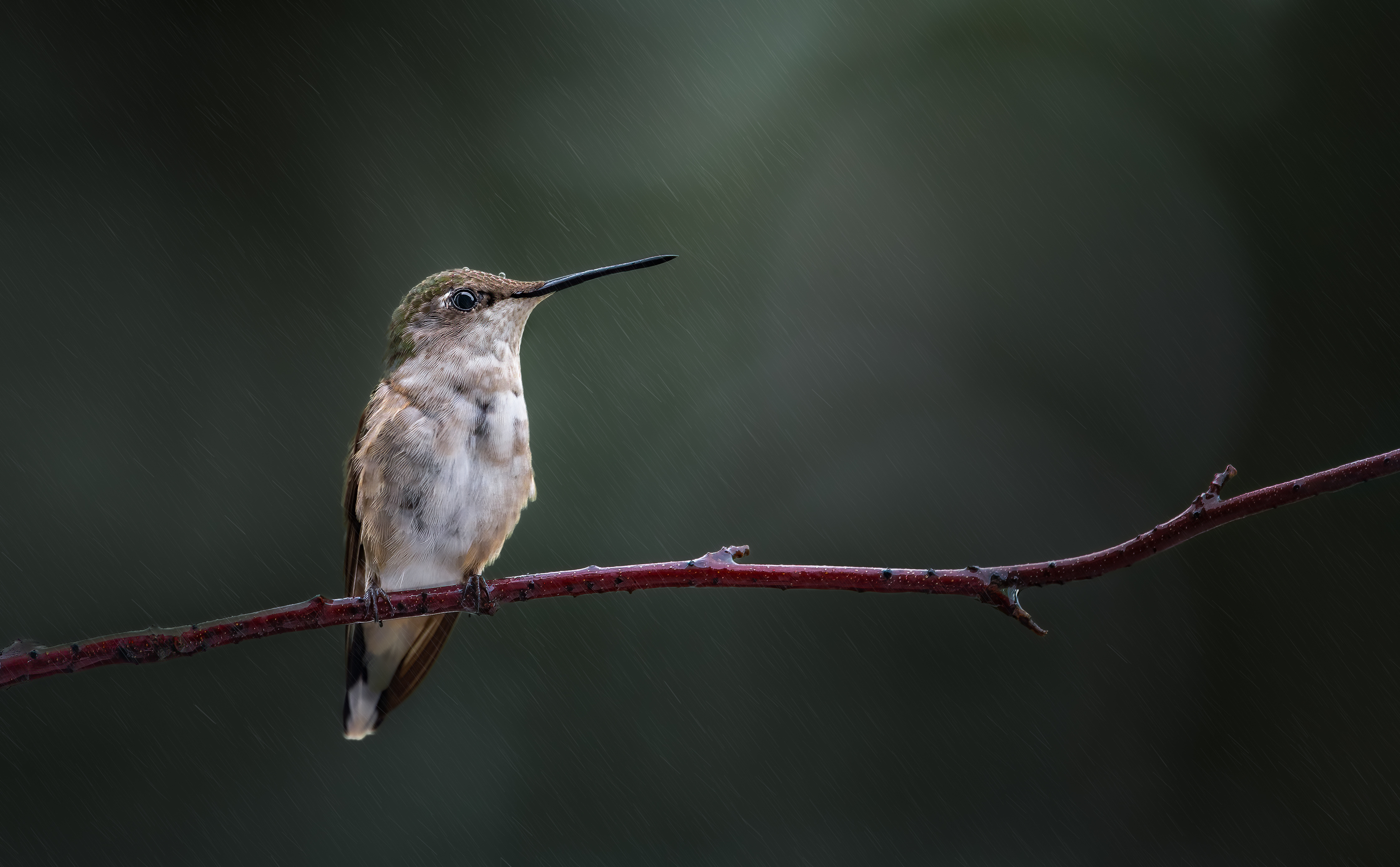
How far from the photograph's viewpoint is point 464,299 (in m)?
3.27

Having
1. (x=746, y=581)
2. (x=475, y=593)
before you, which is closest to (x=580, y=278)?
(x=475, y=593)

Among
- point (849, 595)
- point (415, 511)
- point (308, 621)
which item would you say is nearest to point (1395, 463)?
point (308, 621)

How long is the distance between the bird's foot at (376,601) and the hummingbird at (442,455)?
0.60m

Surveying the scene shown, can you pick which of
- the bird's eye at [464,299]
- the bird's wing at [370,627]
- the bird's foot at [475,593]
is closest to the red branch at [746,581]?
the bird's foot at [475,593]

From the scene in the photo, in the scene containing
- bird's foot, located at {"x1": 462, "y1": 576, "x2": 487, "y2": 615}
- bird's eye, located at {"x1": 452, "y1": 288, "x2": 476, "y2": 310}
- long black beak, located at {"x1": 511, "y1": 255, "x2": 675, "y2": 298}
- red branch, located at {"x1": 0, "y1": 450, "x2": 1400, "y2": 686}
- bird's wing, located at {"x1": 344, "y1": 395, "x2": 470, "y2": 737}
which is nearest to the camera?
red branch, located at {"x1": 0, "y1": 450, "x2": 1400, "y2": 686}

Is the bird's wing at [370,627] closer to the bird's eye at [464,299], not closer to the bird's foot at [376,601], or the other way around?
the bird's eye at [464,299]

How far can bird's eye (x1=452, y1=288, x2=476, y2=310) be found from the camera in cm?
324

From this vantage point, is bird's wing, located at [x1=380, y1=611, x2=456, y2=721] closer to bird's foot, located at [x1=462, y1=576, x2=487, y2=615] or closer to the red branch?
bird's foot, located at [x1=462, y1=576, x2=487, y2=615]

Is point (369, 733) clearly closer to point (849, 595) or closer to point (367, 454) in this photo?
point (367, 454)

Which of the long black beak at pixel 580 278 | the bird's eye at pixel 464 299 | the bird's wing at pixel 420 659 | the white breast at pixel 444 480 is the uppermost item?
the bird's eye at pixel 464 299

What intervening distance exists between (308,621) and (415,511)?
1.15 metres

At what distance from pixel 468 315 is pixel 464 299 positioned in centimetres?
10

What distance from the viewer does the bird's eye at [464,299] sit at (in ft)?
10.6

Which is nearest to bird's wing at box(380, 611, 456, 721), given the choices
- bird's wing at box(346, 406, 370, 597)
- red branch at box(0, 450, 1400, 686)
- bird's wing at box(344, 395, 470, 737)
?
bird's wing at box(344, 395, 470, 737)
